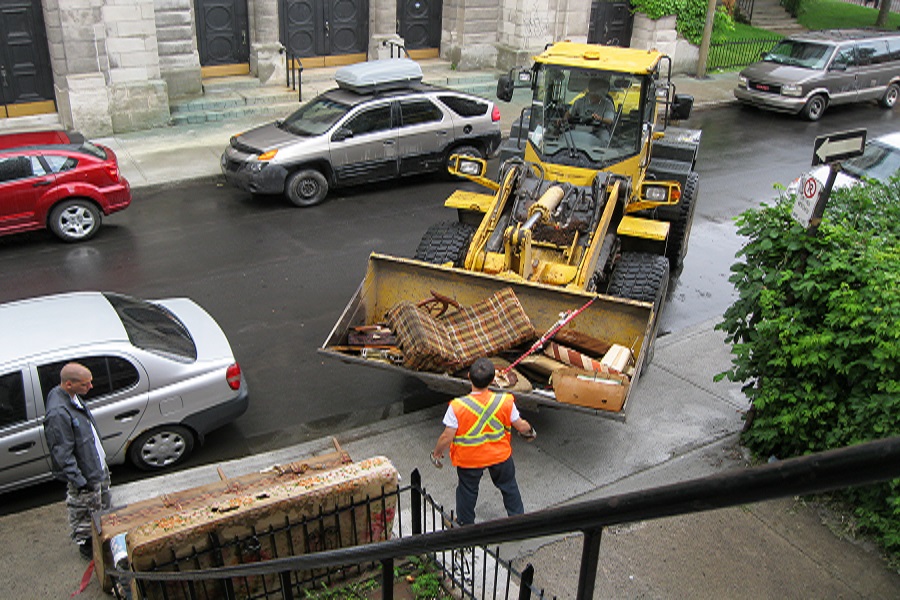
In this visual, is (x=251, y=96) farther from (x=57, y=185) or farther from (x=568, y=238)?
(x=568, y=238)

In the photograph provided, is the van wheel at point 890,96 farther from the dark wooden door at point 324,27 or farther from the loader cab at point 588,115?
the loader cab at point 588,115

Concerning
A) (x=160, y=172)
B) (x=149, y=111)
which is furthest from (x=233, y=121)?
(x=160, y=172)

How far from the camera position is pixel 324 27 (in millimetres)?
21547

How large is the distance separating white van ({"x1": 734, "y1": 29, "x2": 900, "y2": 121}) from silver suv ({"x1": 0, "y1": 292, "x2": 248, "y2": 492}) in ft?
55.4

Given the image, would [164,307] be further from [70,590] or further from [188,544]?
[188,544]

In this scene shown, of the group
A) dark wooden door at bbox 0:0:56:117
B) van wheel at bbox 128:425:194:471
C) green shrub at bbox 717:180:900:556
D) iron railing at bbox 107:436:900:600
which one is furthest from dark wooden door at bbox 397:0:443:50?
iron railing at bbox 107:436:900:600

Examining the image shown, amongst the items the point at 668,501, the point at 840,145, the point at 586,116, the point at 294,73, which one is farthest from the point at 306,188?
the point at 668,501

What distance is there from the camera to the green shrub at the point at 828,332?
659 cm

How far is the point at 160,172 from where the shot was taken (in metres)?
15.6

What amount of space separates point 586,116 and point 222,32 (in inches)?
506

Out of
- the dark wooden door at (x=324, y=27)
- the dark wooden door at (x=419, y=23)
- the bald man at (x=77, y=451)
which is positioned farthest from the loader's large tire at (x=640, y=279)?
the dark wooden door at (x=419, y=23)

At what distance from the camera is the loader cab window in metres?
10.2

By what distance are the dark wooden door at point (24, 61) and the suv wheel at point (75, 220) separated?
6.58 metres

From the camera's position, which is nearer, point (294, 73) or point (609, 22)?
point (294, 73)
